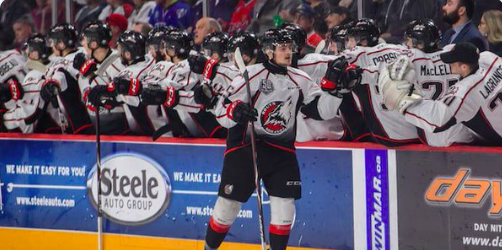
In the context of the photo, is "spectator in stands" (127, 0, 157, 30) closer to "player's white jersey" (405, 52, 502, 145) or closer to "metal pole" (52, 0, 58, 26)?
"metal pole" (52, 0, 58, 26)

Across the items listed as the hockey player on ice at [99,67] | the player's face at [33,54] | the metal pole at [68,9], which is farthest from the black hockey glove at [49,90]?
the metal pole at [68,9]

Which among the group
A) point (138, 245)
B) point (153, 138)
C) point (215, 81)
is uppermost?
point (215, 81)

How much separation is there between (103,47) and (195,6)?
1.74m

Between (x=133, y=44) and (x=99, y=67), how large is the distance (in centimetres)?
30

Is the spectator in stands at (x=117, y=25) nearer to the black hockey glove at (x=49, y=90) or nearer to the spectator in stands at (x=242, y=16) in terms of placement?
the spectator in stands at (x=242, y=16)

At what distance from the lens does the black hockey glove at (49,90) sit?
7.82m

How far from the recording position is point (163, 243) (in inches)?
297

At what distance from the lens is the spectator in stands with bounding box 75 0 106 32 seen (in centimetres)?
1045

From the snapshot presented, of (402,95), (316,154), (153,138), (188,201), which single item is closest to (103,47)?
(153,138)

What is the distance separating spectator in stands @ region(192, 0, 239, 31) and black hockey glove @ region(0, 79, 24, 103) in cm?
204

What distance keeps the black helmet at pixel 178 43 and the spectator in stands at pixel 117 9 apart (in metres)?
2.55

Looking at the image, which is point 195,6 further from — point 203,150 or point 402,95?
point 402,95

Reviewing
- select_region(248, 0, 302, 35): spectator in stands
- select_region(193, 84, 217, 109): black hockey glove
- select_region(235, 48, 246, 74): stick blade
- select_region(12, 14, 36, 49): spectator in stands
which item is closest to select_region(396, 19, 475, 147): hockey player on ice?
select_region(235, 48, 246, 74): stick blade

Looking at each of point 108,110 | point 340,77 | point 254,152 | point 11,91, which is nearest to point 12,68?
point 11,91
